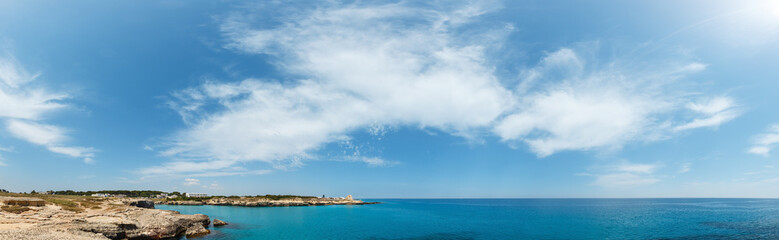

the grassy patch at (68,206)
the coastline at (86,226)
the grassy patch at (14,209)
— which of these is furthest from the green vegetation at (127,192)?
the grassy patch at (14,209)

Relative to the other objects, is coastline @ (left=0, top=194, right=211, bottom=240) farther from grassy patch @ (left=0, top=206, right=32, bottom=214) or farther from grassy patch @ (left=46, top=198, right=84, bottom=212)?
grassy patch @ (left=46, top=198, right=84, bottom=212)

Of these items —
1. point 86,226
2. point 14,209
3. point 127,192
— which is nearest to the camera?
point 86,226

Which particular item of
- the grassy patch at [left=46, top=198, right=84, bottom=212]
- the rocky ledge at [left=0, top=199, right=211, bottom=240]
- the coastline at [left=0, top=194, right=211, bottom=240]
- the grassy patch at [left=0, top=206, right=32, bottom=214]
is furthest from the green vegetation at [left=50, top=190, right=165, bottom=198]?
the grassy patch at [left=0, top=206, right=32, bottom=214]

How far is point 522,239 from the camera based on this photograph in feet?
157

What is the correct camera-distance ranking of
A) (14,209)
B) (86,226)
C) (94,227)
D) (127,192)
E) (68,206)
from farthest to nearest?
(127,192) → (68,206) → (14,209) → (94,227) → (86,226)

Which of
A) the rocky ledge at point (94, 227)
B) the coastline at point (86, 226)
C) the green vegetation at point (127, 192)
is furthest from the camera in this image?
the green vegetation at point (127, 192)

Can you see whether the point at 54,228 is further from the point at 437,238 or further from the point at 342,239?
the point at 437,238

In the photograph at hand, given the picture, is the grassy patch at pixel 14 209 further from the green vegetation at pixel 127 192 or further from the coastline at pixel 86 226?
the green vegetation at pixel 127 192

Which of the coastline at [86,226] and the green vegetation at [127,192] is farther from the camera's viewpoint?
the green vegetation at [127,192]

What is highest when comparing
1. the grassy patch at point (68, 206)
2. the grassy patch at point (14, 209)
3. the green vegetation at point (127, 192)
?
the grassy patch at point (14, 209)

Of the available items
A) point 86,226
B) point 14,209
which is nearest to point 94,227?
point 86,226

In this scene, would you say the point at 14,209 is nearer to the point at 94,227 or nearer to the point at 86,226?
the point at 86,226

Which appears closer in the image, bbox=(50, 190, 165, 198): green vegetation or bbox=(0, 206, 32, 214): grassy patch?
bbox=(0, 206, 32, 214): grassy patch

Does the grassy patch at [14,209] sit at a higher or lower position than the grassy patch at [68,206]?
higher
